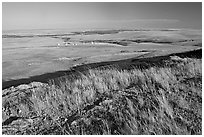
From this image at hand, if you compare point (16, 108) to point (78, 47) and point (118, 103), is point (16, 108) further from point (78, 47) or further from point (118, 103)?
point (78, 47)

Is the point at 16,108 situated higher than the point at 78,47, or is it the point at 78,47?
the point at 78,47

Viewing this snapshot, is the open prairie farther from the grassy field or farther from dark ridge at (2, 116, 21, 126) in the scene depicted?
dark ridge at (2, 116, 21, 126)

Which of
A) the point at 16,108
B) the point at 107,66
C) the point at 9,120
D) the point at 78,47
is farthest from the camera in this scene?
the point at 78,47

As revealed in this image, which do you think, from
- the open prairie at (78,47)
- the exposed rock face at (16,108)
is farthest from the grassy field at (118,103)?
the open prairie at (78,47)

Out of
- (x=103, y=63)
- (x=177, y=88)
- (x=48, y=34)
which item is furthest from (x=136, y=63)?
(x=48, y=34)

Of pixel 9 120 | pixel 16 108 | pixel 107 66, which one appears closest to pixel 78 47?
pixel 107 66
